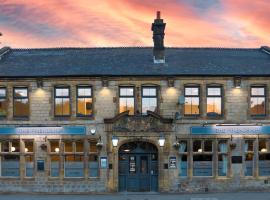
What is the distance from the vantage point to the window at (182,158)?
91.8ft

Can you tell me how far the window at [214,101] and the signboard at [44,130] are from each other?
766cm

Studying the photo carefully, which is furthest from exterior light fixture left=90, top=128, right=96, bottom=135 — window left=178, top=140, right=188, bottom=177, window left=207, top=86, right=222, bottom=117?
window left=207, top=86, right=222, bottom=117

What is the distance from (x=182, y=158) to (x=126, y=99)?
488cm

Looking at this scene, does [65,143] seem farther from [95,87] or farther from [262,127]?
[262,127]

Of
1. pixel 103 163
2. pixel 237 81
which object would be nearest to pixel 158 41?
pixel 237 81

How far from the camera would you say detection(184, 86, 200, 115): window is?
92.5 feet

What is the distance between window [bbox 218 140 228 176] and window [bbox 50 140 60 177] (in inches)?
380

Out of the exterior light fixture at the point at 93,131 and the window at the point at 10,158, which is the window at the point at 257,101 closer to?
the exterior light fixture at the point at 93,131

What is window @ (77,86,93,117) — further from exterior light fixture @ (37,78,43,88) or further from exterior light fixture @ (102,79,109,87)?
exterior light fixture @ (37,78,43,88)

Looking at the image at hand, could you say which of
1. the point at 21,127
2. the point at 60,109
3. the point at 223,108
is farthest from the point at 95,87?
the point at 223,108

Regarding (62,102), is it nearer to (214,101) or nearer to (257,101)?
(214,101)

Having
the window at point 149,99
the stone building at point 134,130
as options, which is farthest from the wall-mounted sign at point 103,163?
the window at point 149,99

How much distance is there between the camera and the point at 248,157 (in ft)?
92.3

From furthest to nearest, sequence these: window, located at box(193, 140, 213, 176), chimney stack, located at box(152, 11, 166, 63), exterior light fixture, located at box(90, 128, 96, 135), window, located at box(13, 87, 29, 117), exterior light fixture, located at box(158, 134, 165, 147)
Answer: chimney stack, located at box(152, 11, 166, 63)
window, located at box(13, 87, 29, 117)
window, located at box(193, 140, 213, 176)
exterior light fixture, located at box(90, 128, 96, 135)
exterior light fixture, located at box(158, 134, 165, 147)
